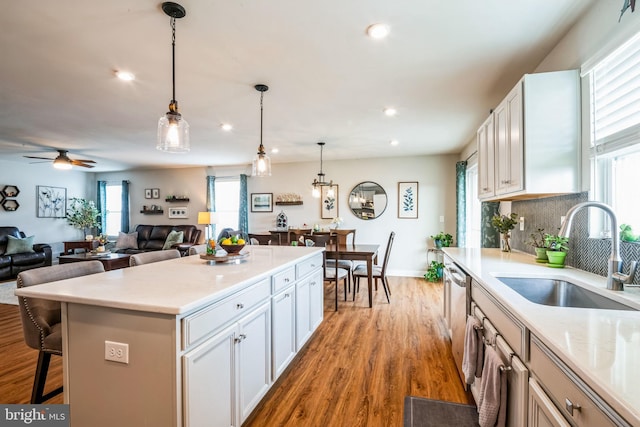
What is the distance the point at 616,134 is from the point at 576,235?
0.69 metres

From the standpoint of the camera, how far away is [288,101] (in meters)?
3.23

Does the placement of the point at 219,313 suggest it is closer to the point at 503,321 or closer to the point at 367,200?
the point at 503,321

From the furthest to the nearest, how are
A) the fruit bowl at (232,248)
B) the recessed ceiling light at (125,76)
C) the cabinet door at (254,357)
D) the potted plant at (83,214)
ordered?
the potted plant at (83,214) < the recessed ceiling light at (125,76) < the fruit bowl at (232,248) < the cabinet door at (254,357)

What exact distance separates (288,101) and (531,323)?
291 cm

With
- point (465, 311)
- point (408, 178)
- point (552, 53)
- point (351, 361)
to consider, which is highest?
point (552, 53)

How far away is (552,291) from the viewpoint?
1775 mm

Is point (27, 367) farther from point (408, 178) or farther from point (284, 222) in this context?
point (408, 178)

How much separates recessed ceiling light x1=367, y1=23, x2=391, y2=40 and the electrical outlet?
7.38 feet

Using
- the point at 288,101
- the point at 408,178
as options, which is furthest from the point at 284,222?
the point at 288,101

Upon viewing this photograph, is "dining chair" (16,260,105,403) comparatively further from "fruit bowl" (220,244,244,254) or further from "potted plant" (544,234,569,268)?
"potted plant" (544,234,569,268)

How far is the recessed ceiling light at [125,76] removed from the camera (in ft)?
8.38

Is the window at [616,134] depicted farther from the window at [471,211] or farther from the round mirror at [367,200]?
the round mirror at [367,200]

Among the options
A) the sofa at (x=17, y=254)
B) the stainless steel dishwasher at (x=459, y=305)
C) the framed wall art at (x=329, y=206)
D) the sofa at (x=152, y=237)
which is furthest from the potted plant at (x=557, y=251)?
the sofa at (x=17, y=254)

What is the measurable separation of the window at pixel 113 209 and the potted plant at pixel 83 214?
284mm
